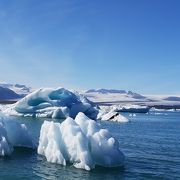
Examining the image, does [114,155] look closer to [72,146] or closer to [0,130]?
[72,146]

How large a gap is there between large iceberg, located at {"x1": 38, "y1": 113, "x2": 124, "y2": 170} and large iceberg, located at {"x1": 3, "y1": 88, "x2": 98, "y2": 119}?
42031mm

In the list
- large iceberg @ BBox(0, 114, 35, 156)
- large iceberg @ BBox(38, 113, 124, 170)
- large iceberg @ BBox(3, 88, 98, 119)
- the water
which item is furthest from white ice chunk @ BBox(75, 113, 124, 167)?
large iceberg @ BBox(3, 88, 98, 119)

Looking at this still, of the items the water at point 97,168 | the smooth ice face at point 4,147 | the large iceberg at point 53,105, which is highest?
the large iceberg at point 53,105

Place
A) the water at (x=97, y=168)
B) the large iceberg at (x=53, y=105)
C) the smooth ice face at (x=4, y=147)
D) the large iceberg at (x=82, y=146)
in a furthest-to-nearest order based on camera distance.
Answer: the large iceberg at (x=53, y=105)
the smooth ice face at (x=4, y=147)
the large iceberg at (x=82, y=146)
the water at (x=97, y=168)

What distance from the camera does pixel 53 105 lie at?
66.4 meters

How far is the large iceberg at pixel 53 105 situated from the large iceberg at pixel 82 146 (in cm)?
4203

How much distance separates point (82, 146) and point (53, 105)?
4564 centimetres

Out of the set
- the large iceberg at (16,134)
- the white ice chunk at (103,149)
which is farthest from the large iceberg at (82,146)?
the large iceberg at (16,134)

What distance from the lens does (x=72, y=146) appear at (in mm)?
21594

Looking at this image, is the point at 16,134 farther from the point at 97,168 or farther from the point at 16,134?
the point at 97,168

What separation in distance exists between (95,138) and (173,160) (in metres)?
6.07

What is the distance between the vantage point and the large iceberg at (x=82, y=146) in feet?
69.5

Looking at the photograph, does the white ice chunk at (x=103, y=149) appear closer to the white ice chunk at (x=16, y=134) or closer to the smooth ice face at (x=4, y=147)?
the smooth ice face at (x=4, y=147)

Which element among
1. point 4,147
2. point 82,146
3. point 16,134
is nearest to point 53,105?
point 16,134
